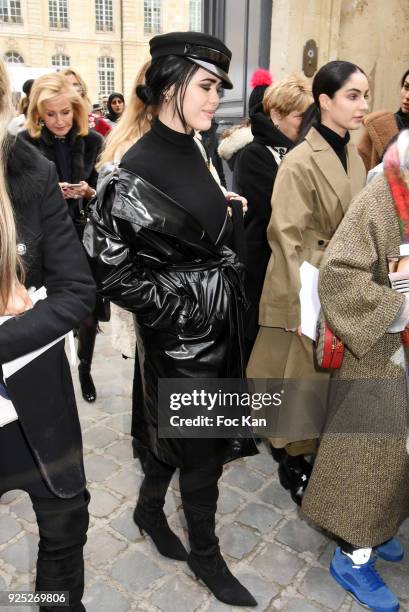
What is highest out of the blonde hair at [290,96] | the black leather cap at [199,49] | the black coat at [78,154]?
the black leather cap at [199,49]

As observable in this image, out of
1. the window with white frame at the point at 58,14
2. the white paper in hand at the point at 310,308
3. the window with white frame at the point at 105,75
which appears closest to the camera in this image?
the white paper in hand at the point at 310,308

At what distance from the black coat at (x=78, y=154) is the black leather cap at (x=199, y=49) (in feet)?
7.15

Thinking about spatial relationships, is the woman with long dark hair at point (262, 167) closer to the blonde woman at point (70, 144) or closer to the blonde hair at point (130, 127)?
the blonde hair at point (130, 127)

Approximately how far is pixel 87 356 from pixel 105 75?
173 ft

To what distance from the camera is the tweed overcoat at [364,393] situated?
201cm

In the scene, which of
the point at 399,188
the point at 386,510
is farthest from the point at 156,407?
the point at 399,188

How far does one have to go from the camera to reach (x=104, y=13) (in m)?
50.3

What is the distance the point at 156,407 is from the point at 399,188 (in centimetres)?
123

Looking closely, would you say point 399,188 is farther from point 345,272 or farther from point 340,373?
point 340,373

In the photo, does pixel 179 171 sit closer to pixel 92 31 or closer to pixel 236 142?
pixel 236 142

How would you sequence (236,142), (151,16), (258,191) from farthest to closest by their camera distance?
1. (151,16)
2. (236,142)
3. (258,191)

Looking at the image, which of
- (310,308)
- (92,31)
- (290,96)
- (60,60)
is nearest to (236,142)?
(290,96)

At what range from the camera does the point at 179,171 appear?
212cm

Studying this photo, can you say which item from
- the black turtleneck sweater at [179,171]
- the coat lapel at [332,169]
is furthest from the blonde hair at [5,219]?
the coat lapel at [332,169]
